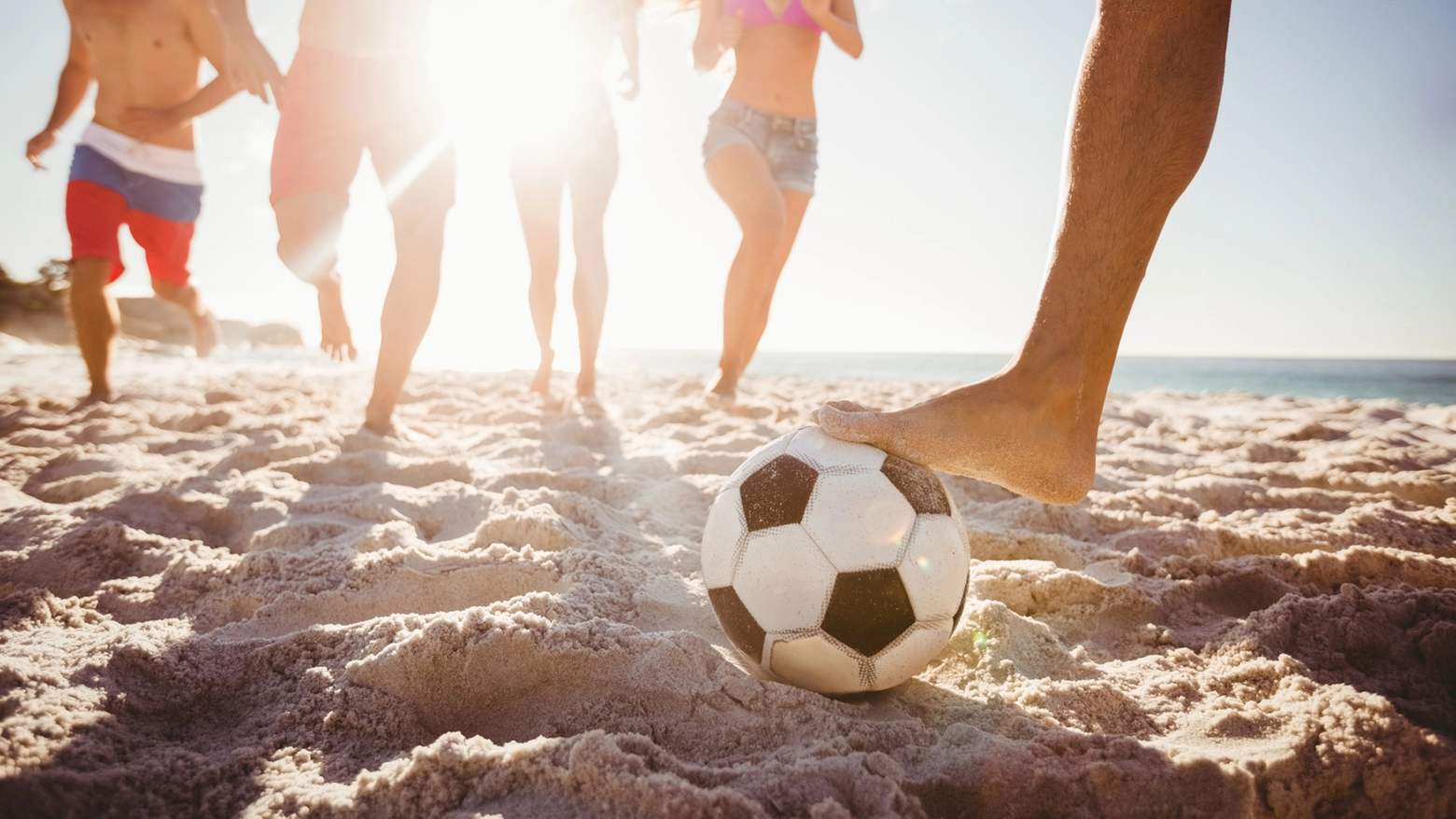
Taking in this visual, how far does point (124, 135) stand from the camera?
3.75m

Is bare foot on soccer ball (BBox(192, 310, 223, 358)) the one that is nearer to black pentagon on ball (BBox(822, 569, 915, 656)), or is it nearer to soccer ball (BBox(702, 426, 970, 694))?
soccer ball (BBox(702, 426, 970, 694))

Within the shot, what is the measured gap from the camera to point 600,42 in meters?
4.14

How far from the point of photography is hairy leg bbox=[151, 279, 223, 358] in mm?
4363

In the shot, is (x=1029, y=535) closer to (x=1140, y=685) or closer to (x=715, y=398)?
(x=1140, y=685)

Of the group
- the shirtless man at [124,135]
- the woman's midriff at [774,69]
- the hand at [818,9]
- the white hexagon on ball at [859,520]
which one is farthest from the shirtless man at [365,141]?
the white hexagon on ball at [859,520]

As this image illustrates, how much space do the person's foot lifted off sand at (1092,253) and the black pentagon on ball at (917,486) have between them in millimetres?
39

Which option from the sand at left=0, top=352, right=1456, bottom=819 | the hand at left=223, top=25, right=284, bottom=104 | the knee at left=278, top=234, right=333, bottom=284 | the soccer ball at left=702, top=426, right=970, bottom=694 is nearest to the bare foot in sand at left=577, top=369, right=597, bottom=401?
the knee at left=278, top=234, right=333, bottom=284

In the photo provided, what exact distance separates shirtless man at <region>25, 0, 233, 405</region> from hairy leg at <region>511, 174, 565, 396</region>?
67.4 inches

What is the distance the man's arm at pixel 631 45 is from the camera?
4250 mm

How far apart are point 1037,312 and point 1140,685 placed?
2.58 ft

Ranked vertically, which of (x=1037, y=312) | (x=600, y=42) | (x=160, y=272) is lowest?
(x=1037, y=312)

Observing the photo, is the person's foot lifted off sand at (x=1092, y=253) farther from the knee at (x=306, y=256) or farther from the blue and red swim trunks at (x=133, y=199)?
the blue and red swim trunks at (x=133, y=199)

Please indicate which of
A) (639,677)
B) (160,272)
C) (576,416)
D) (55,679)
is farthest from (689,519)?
(160,272)

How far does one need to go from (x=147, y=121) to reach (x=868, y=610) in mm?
4785
